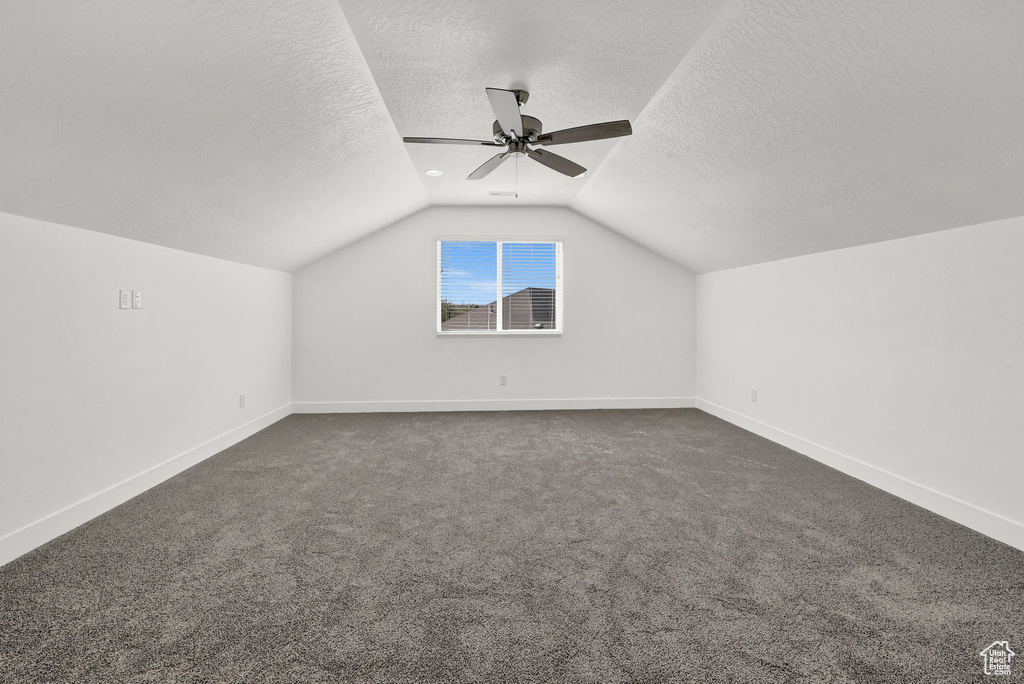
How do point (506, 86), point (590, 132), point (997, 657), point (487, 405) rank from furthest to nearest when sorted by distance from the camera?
point (487, 405), point (506, 86), point (590, 132), point (997, 657)

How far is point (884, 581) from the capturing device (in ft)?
6.26

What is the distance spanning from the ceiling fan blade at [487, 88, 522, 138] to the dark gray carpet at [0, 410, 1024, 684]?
2093 mm

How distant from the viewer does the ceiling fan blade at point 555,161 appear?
280cm

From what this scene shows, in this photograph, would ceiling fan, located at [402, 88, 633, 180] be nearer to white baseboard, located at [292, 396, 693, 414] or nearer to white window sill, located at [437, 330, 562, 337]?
white window sill, located at [437, 330, 562, 337]

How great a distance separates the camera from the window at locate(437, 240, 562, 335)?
5.56 meters

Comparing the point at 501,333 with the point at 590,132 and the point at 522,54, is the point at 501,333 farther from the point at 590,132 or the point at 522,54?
the point at 522,54

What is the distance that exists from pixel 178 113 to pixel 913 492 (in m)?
4.36

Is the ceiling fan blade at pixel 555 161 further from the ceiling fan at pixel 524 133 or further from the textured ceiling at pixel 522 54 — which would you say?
the textured ceiling at pixel 522 54

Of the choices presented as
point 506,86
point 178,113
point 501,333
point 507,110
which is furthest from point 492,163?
point 501,333

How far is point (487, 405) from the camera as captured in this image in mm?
5496

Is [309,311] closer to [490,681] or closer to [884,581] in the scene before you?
[490,681]

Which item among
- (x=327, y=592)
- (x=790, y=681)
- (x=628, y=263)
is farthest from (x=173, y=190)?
(x=628, y=263)

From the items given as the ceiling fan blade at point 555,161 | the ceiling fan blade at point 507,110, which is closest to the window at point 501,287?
the ceiling fan blade at point 555,161

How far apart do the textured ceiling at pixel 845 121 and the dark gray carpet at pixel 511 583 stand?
1753 millimetres
